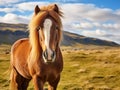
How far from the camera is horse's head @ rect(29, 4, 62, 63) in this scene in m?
7.89

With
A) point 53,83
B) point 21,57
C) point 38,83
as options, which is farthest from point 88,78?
point 38,83

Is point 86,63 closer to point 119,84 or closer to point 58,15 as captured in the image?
point 119,84

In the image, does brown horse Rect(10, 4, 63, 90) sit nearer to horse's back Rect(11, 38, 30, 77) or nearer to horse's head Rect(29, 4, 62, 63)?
horse's head Rect(29, 4, 62, 63)

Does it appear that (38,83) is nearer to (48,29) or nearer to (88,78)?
(48,29)

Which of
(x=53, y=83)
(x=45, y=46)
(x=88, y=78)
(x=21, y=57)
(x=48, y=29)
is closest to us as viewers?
(x=45, y=46)

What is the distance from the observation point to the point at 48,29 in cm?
808

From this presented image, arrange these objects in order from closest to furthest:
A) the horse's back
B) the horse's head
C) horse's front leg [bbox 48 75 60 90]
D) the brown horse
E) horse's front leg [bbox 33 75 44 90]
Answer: the horse's head
the brown horse
horse's front leg [bbox 33 75 44 90]
horse's front leg [bbox 48 75 60 90]
the horse's back

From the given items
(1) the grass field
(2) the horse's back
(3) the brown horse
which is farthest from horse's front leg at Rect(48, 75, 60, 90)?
(1) the grass field

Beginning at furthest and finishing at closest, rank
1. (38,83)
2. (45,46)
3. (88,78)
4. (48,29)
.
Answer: (88,78) < (38,83) < (48,29) < (45,46)

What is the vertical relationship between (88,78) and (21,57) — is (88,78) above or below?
below

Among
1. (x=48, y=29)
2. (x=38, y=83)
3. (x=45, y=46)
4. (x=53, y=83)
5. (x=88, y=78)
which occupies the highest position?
(x=48, y=29)

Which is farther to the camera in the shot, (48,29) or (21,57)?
(21,57)

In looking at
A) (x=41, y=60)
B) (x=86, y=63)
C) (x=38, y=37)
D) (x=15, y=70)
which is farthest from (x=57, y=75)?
(x=86, y=63)

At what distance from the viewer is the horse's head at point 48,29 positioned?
789cm
